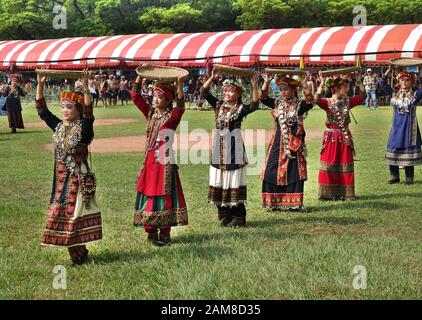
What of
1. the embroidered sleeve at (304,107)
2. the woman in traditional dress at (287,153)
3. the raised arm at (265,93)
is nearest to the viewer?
the raised arm at (265,93)

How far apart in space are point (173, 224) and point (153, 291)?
1470mm

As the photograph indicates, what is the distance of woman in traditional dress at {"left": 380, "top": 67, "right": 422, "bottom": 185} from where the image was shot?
444 inches

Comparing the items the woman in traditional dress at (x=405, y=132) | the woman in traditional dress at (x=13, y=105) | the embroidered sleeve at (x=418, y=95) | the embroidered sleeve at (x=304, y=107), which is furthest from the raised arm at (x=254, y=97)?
the woman in traditional dress at (x=13, y=105)

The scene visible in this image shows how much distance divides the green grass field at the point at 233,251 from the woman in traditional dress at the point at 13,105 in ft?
33.8

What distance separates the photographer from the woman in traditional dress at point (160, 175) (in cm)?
Result: 700

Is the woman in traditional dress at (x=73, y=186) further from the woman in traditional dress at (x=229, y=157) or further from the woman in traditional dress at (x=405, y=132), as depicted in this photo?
the woman in traditional dress at (x=405, y=132)

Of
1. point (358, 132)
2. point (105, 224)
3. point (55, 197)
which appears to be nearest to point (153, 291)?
point (55, 197)

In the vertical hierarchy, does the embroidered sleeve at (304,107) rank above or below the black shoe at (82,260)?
above

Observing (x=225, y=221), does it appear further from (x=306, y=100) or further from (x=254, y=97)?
(x=306, y=100)

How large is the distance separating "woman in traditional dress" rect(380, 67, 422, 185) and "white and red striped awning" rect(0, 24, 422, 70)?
16.7 m

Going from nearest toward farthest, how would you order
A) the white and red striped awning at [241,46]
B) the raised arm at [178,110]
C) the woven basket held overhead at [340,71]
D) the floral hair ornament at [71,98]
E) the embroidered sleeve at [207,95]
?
the floral hair ornament at [71,98], the raised arm at [178,110], the embroidered sleeve at [207,95], the woven basket held overhead at [340,71], the white and red striped awning at [241,46]

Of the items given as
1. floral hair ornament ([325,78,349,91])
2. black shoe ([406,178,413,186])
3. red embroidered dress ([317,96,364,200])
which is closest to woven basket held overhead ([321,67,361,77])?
floral hair ornament ([325,78,349,91])

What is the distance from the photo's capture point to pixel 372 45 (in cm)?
3117
